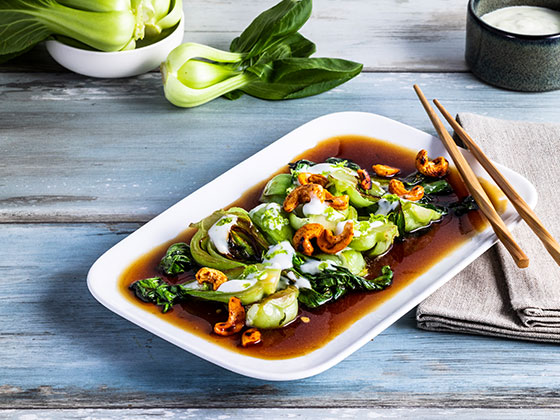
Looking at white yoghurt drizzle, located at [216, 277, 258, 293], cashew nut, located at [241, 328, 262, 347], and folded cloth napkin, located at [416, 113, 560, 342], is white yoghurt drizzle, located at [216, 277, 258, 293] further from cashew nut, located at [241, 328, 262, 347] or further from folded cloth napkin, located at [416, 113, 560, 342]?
folded cloth napkin, located at [416, 113, 560, 342]

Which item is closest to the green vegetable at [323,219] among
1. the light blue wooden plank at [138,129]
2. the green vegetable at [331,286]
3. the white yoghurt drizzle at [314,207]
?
the white yoghurt drizzle at [314,207]

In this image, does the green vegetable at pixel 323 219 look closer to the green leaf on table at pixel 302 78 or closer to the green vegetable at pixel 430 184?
the green vegetable at pixel 430 184

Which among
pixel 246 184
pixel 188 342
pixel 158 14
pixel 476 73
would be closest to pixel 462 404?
pixel 188 342

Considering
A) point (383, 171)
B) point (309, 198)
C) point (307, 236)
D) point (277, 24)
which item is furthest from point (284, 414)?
point (277, 24)

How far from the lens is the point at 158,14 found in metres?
2.22

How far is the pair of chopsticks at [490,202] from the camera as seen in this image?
4.76 ft

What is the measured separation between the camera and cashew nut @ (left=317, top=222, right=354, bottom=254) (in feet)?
4.78

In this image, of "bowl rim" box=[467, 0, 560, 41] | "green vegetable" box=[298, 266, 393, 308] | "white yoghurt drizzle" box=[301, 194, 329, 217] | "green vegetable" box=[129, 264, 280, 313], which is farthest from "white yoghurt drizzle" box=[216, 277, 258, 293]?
"bowl rim" box=[467, 0, 560, 41]

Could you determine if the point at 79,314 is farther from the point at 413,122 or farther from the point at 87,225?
the point at 413,122

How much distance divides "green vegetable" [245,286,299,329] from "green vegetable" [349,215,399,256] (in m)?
0.21

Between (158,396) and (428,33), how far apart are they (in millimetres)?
1710

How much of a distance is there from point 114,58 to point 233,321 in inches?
44.8

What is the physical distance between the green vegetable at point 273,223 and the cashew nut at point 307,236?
0.13 feet

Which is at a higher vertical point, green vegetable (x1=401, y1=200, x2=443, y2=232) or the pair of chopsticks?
the pair of chopsticks
